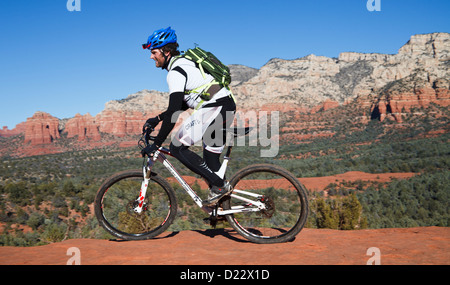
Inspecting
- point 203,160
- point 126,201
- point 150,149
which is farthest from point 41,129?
point 203,160

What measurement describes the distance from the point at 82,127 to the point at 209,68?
432 feet

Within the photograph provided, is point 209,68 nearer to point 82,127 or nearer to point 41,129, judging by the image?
point 82,127

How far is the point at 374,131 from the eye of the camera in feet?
234

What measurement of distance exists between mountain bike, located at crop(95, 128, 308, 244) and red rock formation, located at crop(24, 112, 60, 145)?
418ft

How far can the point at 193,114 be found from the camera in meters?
3.78

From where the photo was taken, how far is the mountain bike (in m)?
4.05

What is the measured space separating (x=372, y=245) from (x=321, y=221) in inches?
314

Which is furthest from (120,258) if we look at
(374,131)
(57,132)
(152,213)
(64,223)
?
(57,132)

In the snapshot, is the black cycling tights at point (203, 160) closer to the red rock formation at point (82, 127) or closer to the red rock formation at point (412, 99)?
the red rock formation at point (412, 99)

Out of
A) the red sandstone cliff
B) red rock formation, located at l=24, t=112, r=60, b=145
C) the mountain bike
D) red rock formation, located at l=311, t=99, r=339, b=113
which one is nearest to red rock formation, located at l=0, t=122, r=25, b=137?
red rock formation, located at l=24, t=112, r=60, b=145

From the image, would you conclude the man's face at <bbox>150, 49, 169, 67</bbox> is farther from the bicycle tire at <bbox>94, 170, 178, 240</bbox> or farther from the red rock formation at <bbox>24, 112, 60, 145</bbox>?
the red rock formation at <bbox>24, 112, 60, 145</bbox>

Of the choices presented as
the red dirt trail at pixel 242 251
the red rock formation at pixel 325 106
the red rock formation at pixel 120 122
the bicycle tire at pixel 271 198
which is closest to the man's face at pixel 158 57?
the bicycle tire at pixel 271 198

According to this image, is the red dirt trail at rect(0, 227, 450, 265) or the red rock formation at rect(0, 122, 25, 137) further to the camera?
the red rock formation at rect(0, 122, 25, 137)
